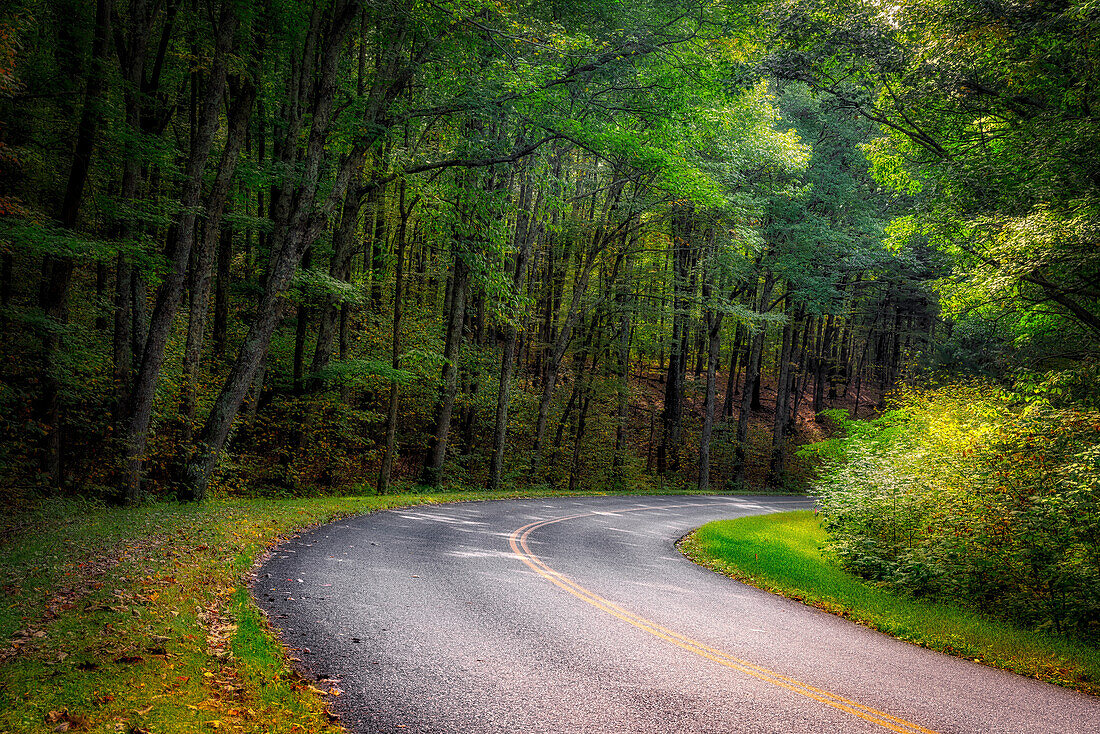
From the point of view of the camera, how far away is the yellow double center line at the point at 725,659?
4.64 meters

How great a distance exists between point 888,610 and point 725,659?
430cm

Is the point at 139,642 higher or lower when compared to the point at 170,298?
lower

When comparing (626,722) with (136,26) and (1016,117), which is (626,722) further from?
(136,26)

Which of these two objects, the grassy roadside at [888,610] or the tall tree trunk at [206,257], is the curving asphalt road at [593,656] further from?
the tall tree trunk at [206,257]

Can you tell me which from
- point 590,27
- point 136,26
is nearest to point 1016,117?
point 590,27

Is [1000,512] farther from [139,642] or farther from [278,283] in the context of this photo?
[278,283]

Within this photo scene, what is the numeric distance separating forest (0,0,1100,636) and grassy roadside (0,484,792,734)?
229 inches

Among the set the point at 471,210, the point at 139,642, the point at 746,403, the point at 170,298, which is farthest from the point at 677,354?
the point at 139,642

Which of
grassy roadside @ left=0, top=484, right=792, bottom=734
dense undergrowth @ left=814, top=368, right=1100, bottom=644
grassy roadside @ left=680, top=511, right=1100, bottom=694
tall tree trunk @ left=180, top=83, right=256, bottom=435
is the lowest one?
grassy roadside @ left=680, top=511, right=1100, bottom=694

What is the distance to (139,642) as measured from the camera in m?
4.70

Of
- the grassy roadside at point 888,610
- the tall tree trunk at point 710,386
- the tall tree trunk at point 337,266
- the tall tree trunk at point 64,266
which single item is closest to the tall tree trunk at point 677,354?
the tall tree trunk at point 710,386

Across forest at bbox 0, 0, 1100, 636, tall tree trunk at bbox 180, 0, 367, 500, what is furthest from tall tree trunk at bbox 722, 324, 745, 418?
tall tree trunk at bbox 180, 0, 367, 500

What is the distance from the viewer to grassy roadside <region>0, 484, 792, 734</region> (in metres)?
3.67

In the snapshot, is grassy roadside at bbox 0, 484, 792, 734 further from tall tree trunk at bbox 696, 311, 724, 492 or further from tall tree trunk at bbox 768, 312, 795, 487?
tall tree trunk at bbox 768, 312, 795, 487
